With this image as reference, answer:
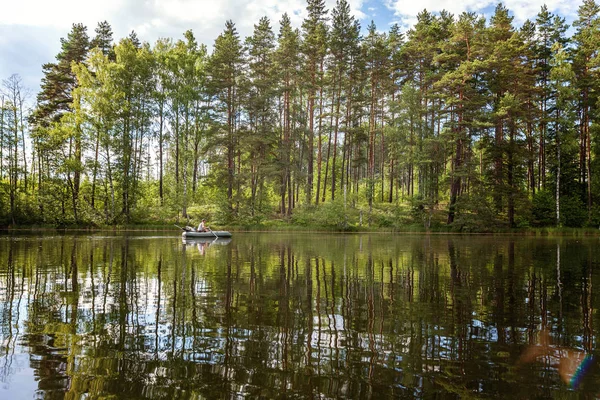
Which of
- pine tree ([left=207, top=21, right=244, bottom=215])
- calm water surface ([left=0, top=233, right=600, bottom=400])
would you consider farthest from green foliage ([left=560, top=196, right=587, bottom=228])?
pine tree ([left=207, top=21, right=244, bottom=215])

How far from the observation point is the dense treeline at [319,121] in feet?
117

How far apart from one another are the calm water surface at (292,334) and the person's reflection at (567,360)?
0.04 m

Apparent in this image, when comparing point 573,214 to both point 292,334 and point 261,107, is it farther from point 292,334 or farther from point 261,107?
point 292,334

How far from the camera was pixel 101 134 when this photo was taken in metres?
38.4

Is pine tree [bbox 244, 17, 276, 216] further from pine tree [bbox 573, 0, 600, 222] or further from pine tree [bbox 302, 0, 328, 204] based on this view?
pine tree [bbox 573, 0, 600, 222]

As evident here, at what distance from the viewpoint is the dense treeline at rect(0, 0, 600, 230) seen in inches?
1400

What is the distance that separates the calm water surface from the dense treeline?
26466mm

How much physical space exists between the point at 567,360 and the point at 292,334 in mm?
3606

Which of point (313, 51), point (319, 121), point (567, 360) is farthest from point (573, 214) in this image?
point (567, 360)

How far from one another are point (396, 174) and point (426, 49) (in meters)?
13.3

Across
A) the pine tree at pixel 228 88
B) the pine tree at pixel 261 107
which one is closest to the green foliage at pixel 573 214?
the pine tree at pixel 261 107

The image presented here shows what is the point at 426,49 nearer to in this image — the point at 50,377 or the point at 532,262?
the point at 532,262

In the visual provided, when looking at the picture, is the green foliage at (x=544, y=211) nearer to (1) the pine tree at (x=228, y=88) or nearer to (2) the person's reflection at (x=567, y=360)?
(1) the pine tree at (x=228, y=88)

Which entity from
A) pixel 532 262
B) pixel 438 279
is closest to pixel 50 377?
pixel 438 279
